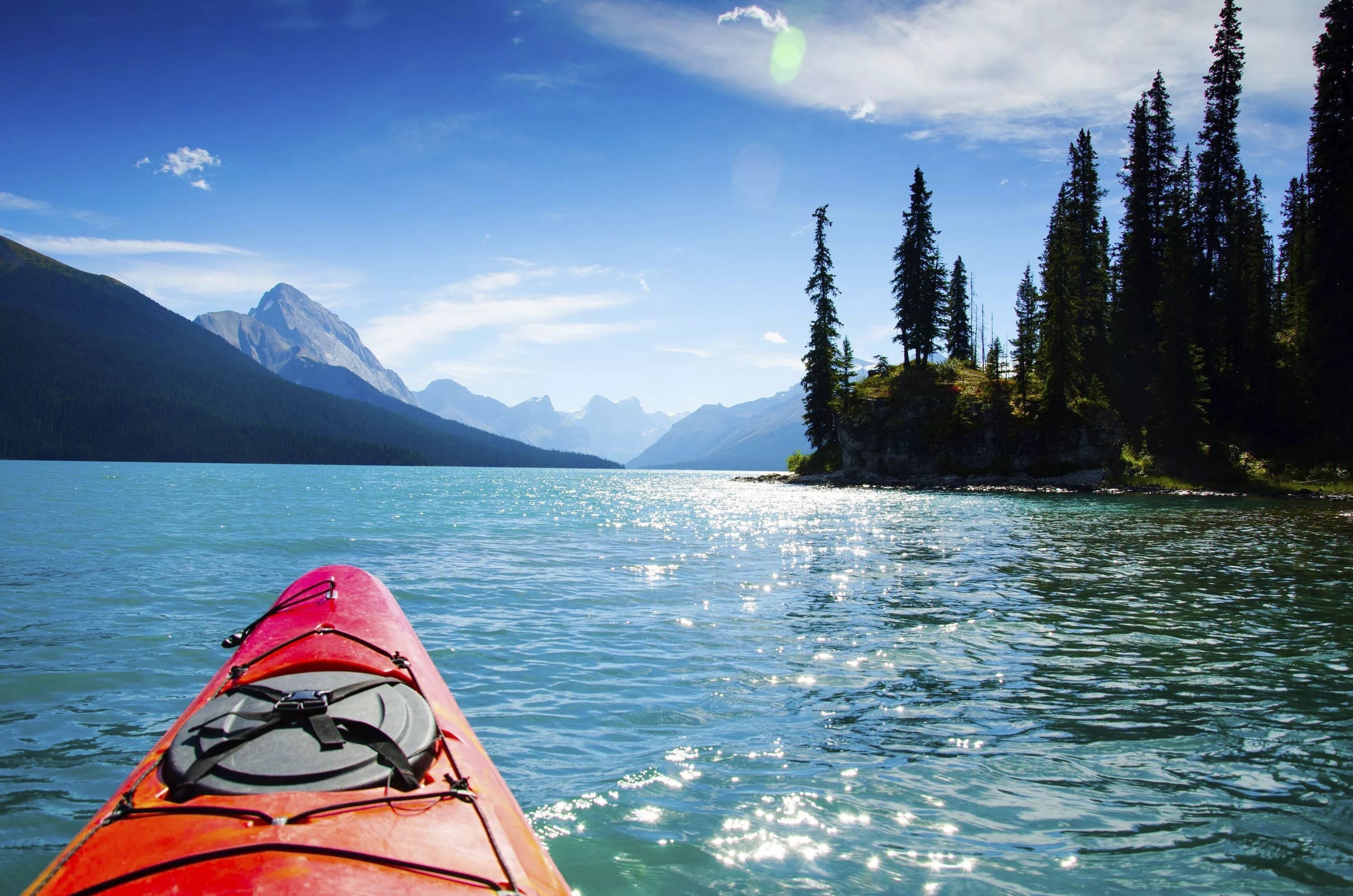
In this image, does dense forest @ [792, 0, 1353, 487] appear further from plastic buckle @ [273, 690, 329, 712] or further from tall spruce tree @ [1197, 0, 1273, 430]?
plastic buckle @ [273, 690, 329, 712]

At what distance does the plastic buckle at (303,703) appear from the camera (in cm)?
438

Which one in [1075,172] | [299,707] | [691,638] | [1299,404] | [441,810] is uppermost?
[1075,172]

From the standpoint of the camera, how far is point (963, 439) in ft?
209

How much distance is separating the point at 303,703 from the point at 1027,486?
6225 centimetres

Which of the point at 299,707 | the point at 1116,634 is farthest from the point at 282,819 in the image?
the point at 1116,634

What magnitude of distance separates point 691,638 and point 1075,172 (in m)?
76.1

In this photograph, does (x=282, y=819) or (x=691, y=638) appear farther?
(x=691, y=638)

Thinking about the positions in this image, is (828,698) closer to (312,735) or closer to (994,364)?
(312,735)

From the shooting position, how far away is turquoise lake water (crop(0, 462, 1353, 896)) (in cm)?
558

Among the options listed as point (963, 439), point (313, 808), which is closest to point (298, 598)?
point (313, 808)

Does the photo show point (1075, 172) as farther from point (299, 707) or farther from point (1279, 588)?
point (299, 707)

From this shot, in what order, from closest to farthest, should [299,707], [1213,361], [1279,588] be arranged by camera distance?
[299,707]
[1279,588]
[1213,361]

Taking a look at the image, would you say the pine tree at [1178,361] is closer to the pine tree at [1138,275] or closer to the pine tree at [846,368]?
the pine tree at [1138,275]

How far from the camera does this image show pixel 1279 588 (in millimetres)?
15914
